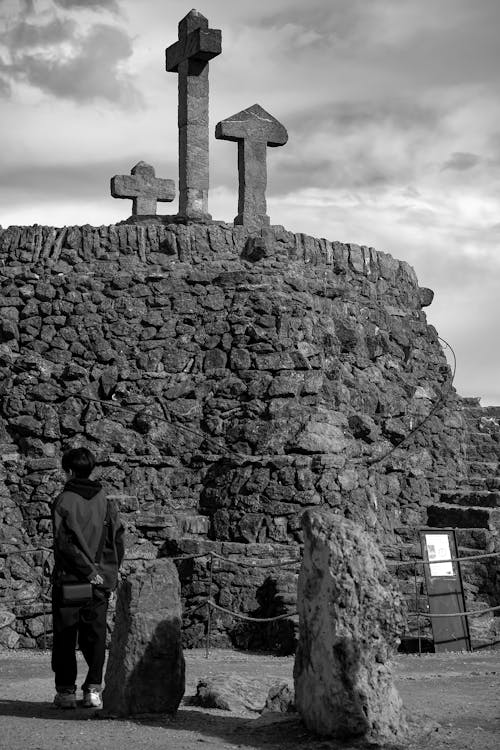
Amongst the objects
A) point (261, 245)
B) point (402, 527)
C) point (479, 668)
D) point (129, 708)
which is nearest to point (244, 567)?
point (402, 527)

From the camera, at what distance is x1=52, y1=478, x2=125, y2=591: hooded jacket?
7.39 m

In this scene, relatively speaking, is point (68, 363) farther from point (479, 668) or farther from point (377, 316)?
point (479, 668)

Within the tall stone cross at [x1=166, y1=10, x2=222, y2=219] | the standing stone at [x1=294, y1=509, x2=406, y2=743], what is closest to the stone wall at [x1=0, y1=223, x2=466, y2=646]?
the tall stone cross at [x1=166, y1=10, x2=222, y2=219]

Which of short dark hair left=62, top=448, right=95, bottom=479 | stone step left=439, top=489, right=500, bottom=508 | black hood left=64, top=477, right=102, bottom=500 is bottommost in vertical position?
black hood left=64, top=477, right=102, bottom=500

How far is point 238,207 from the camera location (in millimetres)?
17203

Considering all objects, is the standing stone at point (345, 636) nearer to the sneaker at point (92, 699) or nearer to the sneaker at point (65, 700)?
the sneaker at point (92, 699)

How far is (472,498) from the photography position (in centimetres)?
1488

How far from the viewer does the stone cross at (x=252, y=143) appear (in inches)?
671

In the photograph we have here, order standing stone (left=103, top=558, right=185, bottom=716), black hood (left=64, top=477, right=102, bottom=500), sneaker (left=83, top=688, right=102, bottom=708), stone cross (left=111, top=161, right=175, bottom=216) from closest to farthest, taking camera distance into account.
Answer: standing stone (left=103, top=558, right=185, bottom=716) < sneaker (left=83, top=688, right=102, bottom=708) < black hood (left=64, top=477, right=102, bottom=500) < stone cross (left=111, top=161, right=175, bottom=216)

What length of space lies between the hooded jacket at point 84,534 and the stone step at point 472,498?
788cm

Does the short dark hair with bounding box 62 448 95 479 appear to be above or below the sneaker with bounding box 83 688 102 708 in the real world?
above

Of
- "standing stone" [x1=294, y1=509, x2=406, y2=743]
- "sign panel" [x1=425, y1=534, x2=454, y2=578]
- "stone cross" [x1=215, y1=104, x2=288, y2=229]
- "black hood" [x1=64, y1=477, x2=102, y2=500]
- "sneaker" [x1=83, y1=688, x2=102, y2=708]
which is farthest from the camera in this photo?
"stone cross" [x1=215, y1=104, x2=288, y2=229]

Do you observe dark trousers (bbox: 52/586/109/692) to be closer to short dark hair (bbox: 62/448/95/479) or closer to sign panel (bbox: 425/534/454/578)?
short dark hair (bbox: 62/448/95/479)

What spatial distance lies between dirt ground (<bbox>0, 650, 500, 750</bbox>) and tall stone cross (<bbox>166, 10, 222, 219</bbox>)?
9237 millimetres
